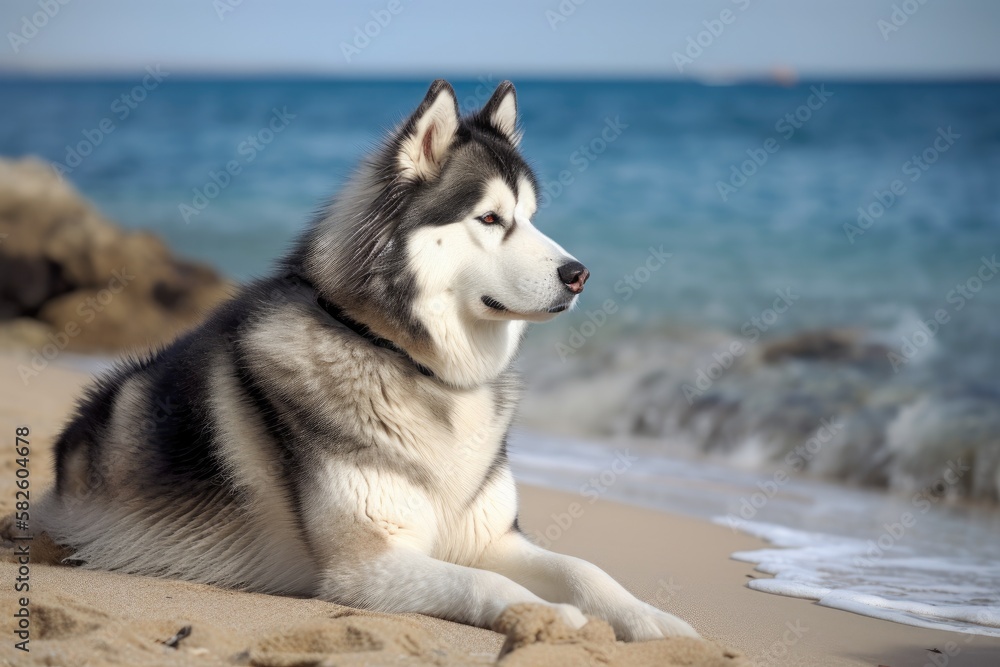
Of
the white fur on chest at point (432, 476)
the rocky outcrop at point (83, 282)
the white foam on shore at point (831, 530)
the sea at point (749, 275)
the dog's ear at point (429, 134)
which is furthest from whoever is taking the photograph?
the rocky outcrop at point (83, 282)

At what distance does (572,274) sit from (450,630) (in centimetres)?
113

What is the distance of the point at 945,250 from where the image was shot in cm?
1327

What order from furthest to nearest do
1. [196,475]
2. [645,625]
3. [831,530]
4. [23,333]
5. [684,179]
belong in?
[684,179] → [23,333] → [831,530] → [196,475] → [645,625]

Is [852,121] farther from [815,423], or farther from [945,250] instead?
[815,423]

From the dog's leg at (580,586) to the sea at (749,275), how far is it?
41.1 inches

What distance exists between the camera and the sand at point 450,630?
2.46 m

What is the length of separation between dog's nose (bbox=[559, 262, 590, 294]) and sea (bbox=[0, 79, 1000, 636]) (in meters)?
0.86

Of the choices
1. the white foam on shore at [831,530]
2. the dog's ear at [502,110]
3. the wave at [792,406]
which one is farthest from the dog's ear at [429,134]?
the wave at [792,406]

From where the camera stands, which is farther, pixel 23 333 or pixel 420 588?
pixel 23 333

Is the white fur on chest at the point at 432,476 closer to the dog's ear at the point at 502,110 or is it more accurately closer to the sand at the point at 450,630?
the sand at the point at 450,630

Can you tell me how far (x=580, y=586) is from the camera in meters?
2.97

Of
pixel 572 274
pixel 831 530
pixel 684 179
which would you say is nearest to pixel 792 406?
pixel 831 530

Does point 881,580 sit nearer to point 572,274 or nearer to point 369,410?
point 572,274

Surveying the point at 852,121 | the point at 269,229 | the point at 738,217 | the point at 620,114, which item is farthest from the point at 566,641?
the point at 620,114
